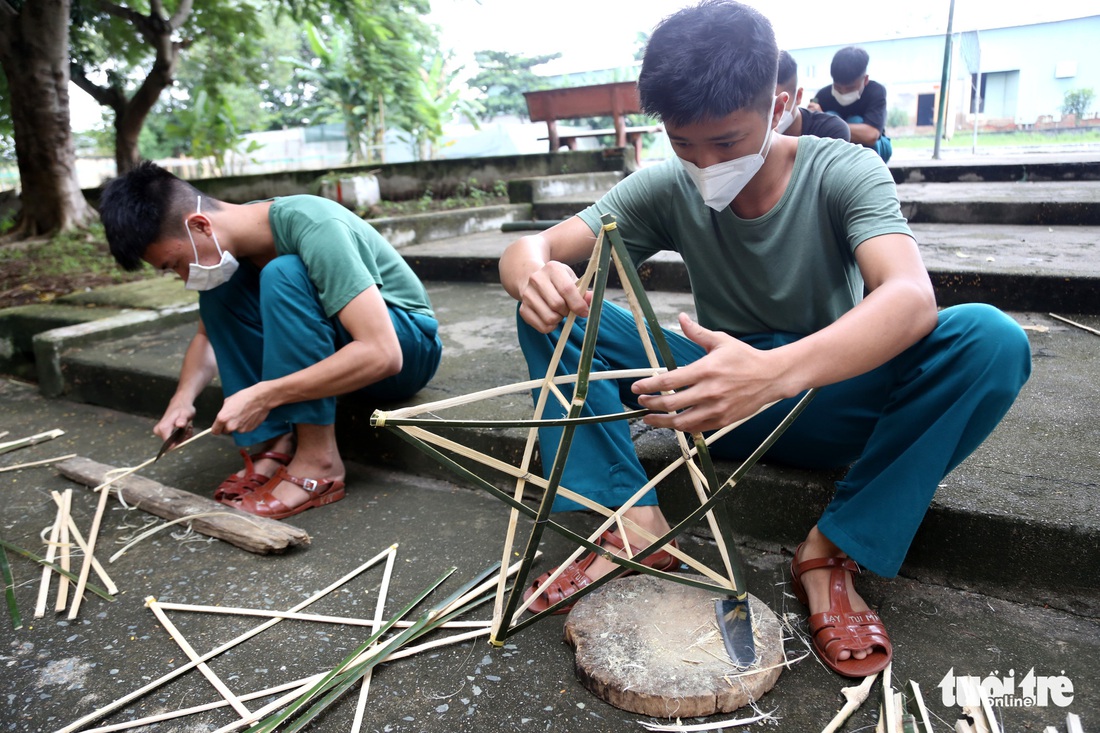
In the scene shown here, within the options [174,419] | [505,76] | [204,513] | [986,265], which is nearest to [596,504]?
[204,513]

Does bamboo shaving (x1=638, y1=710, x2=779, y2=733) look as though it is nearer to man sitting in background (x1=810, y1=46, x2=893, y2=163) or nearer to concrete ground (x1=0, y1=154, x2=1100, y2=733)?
concrete ground (x1=0, y1=154, x2=1100, y2=733)

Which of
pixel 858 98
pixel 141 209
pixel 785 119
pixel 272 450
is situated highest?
pixel 858 98

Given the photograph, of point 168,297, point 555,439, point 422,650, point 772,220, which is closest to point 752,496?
point 555,439

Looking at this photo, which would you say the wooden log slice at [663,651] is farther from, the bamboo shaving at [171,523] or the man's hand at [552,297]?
the bamboo shaving at [171,523]

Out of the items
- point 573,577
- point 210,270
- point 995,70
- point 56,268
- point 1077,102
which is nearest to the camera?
point 573,577

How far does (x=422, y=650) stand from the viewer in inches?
57.7

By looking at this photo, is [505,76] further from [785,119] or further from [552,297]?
[552,297]

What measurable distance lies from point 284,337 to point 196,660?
0.86 m

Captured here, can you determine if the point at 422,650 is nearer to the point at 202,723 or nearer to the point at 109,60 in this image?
the point at 202,723

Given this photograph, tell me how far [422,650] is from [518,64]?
1057 inches

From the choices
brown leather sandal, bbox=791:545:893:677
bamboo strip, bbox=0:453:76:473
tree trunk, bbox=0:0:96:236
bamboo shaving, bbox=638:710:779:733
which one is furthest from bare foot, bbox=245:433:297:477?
tree trunk, bbox=0:0:96:236

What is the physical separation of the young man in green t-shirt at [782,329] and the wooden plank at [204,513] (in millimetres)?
729

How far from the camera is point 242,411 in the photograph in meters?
1.97

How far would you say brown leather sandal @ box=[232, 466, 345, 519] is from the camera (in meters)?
2.09
